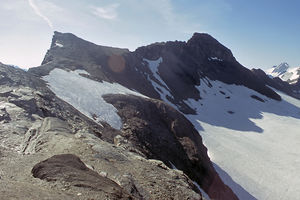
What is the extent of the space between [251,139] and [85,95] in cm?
4478

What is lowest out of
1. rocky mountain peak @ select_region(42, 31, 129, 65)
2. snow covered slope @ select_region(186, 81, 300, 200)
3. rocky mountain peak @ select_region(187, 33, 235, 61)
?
snow covered slope @ select_region(186, 81, 300, 200)

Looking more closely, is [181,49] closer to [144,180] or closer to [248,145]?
[248,145]

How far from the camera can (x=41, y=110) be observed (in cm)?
1955

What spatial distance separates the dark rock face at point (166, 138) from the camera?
29984mm

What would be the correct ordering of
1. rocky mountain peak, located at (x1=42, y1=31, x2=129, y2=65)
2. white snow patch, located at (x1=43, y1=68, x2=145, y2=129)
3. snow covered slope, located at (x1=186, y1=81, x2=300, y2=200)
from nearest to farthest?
white snow patch, located at (x1=43, y1=68, x2=145, y2=129) → snow covered slope, located at (x1=186, y1=81, x2=300, y2=200) → rocky mountain peak, located at (x1=42, y1=31, x2=129, y2=65)

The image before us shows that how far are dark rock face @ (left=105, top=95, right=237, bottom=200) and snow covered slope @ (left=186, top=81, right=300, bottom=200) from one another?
5.32 m

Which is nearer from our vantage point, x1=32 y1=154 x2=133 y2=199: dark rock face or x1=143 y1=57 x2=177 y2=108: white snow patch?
x1=32 y1=154 x2=133 y2=199: dark rock face

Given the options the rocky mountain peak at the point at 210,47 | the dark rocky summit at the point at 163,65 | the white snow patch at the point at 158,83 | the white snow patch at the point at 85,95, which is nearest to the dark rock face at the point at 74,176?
the white snow patch at the point at 85,95

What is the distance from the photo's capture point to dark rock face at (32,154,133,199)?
8398 mm

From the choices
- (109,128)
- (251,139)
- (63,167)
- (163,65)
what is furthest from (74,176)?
(163,65)

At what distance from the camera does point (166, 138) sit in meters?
33.7

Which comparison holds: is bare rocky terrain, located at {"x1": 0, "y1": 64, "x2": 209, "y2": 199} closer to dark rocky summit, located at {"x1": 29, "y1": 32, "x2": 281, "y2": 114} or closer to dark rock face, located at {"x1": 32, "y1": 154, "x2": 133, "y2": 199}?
dark rock face, located at {"x1": 32, "y1": 154, "x2": 133, "y2": 199}

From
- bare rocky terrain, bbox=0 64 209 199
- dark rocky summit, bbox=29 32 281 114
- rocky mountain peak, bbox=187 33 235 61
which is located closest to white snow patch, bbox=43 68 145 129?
dark rocky summit, bbox=29 32 281 114

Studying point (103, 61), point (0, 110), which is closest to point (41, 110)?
point (0, 110)
